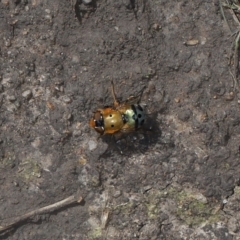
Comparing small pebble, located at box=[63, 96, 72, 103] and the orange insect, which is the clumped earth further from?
the orange insect

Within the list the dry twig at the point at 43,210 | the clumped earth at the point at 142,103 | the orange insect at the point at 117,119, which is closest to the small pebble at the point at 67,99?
the clumped earth at the point at 142,103

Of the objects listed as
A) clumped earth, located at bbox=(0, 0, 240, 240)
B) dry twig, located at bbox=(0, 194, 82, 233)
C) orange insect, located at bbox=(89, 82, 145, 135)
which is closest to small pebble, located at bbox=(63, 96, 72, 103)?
clumped earth, located at bbox=(0, 0, 240, 240)

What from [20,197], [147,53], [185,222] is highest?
[147,53]

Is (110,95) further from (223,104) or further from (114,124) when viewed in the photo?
(223,104)

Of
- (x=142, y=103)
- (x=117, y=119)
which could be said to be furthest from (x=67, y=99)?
(x=142, y=103)

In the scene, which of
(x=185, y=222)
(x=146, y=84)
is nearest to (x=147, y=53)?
(x=146, y=84)

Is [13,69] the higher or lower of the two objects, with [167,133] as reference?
higher

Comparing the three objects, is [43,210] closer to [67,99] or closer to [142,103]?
[67,99]
